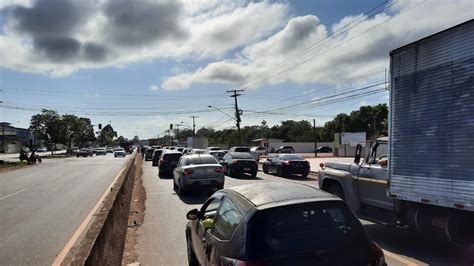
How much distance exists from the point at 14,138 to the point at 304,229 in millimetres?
164544

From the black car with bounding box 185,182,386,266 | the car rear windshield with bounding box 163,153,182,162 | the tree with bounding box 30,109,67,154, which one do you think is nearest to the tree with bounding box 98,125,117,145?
the tree with bounding box 30,109,67,154

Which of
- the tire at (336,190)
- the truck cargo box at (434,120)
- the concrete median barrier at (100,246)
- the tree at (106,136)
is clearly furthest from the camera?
the tree at (106,136)

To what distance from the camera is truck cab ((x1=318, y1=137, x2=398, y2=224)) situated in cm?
909

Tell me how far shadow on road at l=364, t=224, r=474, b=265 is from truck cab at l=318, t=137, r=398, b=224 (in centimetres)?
46

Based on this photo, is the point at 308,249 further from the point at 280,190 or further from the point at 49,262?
the point at 49,262

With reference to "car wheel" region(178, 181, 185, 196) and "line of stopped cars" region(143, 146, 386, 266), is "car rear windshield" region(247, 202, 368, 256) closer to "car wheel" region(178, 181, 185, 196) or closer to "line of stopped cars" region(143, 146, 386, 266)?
"line of stopped cars" region(143, 146, 386, 266)

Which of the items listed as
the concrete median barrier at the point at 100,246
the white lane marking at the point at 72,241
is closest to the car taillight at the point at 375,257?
the concrete median barrier at the point at 100,246

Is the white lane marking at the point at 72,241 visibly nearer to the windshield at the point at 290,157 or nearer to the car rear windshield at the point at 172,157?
the car rear windshield at the point at 172,157

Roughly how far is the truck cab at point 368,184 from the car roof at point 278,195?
4194mm

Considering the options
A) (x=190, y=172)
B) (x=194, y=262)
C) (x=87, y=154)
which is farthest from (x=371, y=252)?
(x=87, y=154)

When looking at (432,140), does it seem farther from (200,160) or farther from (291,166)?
(291,166)

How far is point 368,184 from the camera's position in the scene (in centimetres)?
964

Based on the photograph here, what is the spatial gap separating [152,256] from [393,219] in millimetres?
4383

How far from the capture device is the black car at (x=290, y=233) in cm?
411
